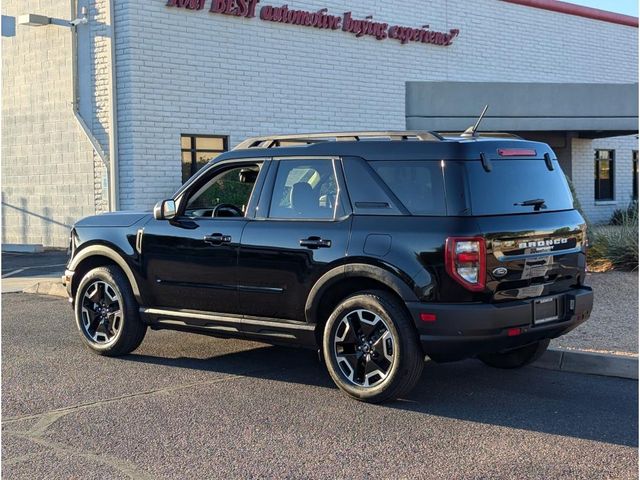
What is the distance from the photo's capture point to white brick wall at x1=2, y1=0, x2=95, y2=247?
57.5 feet

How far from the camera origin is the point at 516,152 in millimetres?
6320

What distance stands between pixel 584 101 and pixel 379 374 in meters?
18.8

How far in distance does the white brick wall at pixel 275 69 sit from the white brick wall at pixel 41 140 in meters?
1.60

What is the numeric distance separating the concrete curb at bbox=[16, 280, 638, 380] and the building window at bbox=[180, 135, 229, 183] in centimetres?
1134

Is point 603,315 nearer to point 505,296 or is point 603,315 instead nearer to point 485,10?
point 505,296

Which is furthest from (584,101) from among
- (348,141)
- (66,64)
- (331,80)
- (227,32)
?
(348,141)

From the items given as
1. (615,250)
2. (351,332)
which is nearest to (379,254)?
(351,332)

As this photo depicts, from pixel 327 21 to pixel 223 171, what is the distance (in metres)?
13.0

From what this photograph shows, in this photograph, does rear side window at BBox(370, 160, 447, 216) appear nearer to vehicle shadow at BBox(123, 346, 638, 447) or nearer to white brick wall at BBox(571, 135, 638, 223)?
vehicle shadow at BBox(123, 346, 638, 447)

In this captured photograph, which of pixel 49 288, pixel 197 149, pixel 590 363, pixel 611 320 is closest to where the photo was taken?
pixel 590 363

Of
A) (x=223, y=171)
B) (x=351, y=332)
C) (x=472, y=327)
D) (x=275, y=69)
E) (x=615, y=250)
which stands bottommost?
(x=351, y=332)

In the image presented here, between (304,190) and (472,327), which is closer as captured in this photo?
(472,327)

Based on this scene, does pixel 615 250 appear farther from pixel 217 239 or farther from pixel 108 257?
pixel 108 257

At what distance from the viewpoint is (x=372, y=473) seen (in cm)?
470
